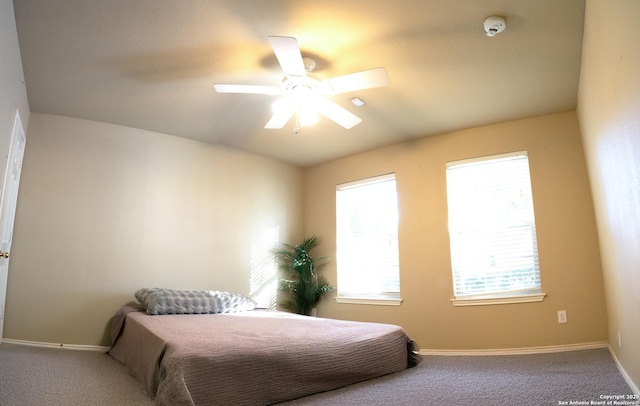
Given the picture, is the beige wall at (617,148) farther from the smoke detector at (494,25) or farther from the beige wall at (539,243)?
the smoke detector at (494,25)

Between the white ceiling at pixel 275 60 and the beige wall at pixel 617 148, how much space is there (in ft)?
1.09

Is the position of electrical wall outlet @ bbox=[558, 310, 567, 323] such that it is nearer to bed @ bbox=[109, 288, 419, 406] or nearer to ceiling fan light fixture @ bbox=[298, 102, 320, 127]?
bed @ bbox=[109, 288, 419, 406]

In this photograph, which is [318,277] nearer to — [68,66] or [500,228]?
[500,228]

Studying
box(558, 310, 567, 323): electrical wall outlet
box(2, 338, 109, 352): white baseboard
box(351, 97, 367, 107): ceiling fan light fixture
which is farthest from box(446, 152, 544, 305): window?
box(2, 338, 109, 352): white baseboard

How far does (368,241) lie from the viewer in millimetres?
4531

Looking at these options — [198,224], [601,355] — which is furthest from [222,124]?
[601,355]

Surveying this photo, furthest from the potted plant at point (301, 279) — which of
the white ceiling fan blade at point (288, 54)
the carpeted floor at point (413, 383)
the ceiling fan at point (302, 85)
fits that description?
the white ceiling fan blade at point (288, 54)

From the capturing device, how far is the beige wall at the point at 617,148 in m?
1.66

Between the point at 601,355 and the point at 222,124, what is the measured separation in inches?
155

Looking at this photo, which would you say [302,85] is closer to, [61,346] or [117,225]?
[117,225]

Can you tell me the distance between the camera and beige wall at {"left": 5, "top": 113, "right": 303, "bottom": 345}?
11.0ft

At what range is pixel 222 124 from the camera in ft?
12.8

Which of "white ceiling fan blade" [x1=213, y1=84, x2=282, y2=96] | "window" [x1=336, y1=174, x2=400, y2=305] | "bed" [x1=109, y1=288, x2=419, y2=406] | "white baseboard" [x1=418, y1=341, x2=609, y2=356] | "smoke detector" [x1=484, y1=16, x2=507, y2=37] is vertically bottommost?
"white baseboard" [x1=418, y1=341, x2=609, y2=356]

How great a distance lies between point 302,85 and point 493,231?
7.98ft
